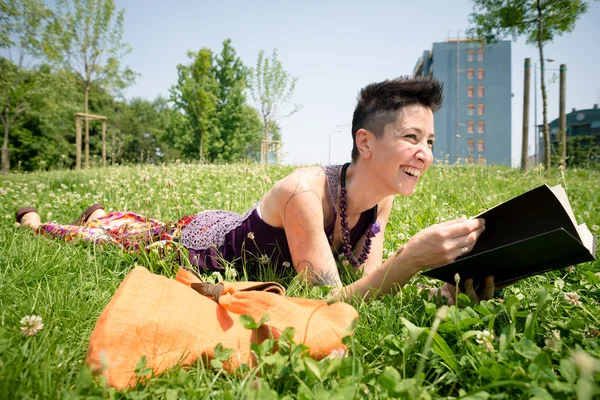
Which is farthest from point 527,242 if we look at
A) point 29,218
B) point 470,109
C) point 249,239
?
point 470,109

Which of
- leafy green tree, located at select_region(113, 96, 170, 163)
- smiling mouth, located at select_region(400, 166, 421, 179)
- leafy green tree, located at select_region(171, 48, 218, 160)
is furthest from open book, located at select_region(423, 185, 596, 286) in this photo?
leafy green tree, located at select_region(113, 96, 170, 163)

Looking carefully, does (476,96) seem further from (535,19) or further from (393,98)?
(393,98)

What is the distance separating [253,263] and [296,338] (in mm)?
1413

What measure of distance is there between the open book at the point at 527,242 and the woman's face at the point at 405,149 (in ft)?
1.61

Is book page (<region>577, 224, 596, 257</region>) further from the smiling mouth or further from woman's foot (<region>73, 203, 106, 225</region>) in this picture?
woman's foot (<region>73, 203, 106, 225</region>)

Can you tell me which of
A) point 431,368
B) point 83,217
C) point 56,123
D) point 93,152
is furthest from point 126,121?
point 431,368

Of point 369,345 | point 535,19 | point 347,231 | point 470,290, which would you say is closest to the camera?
point 369,345

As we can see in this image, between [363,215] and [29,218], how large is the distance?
10.4 feet

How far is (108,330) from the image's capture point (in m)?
1.39

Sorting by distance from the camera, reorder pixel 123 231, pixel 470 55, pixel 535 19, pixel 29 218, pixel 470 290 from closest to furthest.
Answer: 1. pixel 470 290
2. pixel 123 231
3. pixel 29 218
4. pixel 535 19
5. pixel 470 55

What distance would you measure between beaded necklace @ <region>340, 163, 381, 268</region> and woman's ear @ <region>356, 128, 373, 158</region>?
0.28 meters

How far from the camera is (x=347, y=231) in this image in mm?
2711

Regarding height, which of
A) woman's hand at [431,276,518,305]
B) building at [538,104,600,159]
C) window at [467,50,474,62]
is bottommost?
woman's hand at [431,276,518,305]

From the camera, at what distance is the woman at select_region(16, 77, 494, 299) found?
1.96 metres
